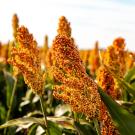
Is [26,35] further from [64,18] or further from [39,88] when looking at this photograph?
[64,18]

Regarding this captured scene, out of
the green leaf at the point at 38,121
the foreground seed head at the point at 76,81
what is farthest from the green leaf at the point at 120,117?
the green leaf at the point at 38,121

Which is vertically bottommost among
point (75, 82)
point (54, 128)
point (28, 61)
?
point (54, 128)

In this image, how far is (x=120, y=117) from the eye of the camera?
1.89m

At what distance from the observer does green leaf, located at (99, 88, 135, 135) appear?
1872mm

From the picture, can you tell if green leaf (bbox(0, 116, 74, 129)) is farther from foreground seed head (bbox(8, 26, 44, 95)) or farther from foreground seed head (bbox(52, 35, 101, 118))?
foreground seed head (bbox(52, 35, 101, 118))

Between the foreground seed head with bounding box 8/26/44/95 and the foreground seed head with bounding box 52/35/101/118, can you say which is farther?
the foreground seed head with bounding box 8/26/44/95

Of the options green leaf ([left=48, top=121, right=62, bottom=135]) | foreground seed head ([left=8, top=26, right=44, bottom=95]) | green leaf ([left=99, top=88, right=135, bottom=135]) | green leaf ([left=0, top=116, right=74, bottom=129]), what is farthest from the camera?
green leaf ([left=48, top=121, right=62, bottom=135])

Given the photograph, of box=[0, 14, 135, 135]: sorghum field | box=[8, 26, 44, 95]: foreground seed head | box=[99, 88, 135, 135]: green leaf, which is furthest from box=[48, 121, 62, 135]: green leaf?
box=[99, 88, 135, 135]: green leaf

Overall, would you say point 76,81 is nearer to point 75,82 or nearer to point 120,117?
point 75,82

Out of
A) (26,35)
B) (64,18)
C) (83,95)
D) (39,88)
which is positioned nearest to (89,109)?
(83,95)

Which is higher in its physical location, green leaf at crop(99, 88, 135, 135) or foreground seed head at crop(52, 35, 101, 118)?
foreground seed head at crop(52, 35, 101, 118)

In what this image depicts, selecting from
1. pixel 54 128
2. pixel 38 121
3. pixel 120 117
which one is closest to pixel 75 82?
pixel 120 117

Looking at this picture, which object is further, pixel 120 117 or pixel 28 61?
pixel 28 61

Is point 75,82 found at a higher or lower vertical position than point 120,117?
higher
